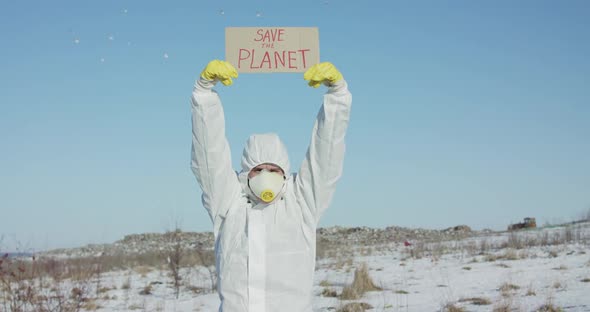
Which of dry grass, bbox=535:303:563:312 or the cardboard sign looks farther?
dry grass, bbox=535:303:563:312

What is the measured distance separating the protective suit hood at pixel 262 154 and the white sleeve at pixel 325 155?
0.14 metres

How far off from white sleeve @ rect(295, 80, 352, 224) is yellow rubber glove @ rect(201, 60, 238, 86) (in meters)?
0.60

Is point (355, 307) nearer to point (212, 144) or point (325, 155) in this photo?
point (325, 155)

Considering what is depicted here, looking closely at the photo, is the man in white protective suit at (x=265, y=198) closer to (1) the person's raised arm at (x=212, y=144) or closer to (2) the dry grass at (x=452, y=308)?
(1) the person's raised arm at (x=212, y=144)

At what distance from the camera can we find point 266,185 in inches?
141

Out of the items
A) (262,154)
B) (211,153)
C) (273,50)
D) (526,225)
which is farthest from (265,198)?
(526,225)

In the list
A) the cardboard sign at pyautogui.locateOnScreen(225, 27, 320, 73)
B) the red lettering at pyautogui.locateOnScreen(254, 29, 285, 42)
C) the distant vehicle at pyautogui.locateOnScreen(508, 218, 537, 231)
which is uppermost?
the red lettering at pyautogui.locateOnScreen(254, 29, 285, 42)

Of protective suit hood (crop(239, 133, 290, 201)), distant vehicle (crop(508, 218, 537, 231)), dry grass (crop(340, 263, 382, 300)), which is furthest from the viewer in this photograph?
distant vehicle (crop(508, 218, 537, 231))

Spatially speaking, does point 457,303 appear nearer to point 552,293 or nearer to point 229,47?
point 552,293

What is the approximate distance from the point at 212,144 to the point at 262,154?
1.15 ft

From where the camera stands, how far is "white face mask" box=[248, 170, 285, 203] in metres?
3.57

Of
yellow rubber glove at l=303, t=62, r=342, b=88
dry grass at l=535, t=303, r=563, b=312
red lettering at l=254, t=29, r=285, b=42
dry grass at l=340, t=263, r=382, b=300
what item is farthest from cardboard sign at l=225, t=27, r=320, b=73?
dry grass at l=340, t=263, r=382, b=300

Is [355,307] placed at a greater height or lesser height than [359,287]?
lesser

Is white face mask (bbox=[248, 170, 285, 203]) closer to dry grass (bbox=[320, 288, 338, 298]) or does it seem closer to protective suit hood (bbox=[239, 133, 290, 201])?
protective suit hood (bbox=[239, 133, 290, 201])
